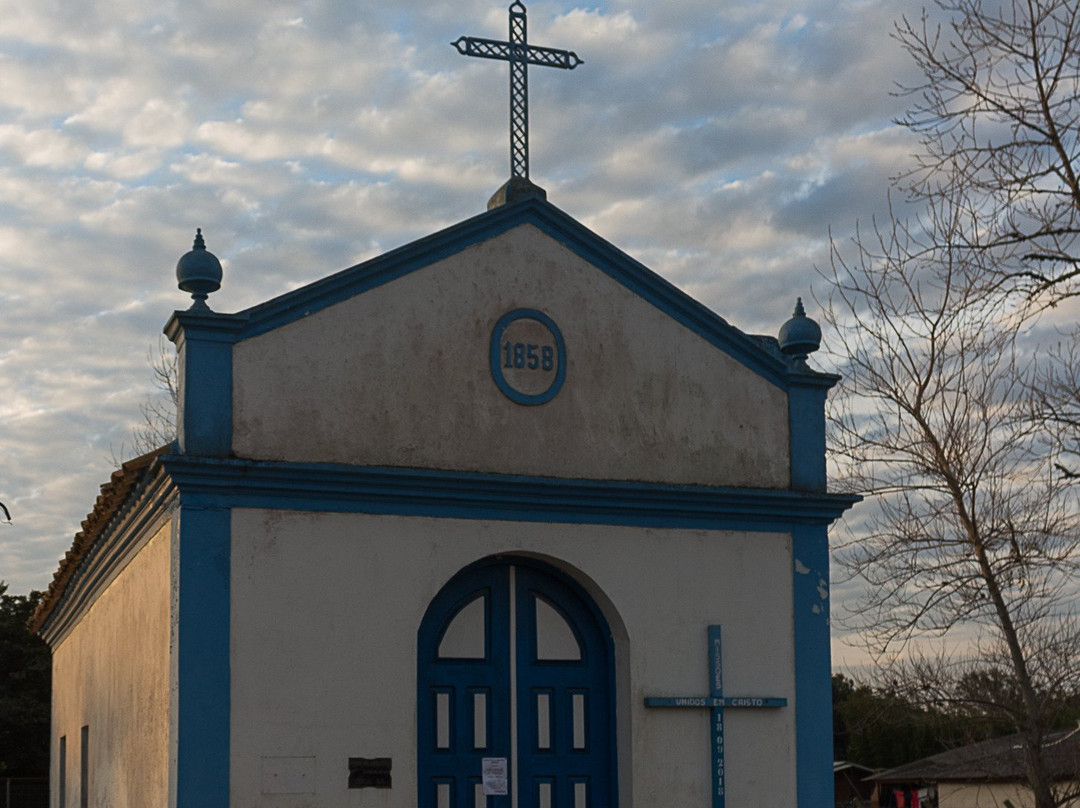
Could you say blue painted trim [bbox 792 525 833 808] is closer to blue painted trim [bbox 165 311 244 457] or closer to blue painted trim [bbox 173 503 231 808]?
blue painted trim [bbox 173 503 231 808]

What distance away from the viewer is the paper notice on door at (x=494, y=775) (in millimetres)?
10242

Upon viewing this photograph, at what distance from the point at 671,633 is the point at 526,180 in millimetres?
3663

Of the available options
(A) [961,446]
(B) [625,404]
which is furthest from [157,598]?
(A) [961,446]

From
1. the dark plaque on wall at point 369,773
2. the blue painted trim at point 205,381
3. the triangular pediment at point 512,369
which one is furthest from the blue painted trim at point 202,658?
the dark plaque on wall at point 369,773

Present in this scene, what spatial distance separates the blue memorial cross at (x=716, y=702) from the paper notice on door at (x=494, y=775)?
1.17 m

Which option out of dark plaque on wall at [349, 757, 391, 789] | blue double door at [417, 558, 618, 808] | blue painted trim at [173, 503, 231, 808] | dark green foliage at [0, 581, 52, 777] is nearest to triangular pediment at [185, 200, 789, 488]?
blue painted trim at [173, 503, 231, 808]

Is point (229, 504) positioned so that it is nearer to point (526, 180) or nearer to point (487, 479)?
point (487, 479)

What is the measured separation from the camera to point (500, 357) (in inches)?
420

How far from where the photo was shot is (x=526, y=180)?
37.3ft

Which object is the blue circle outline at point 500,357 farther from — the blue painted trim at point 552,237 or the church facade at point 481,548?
the blue painted trim at point 552,237

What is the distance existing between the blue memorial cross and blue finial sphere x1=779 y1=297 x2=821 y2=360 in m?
2.41

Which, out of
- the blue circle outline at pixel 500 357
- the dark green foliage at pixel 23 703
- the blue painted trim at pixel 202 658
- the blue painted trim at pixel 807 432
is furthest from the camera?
the dark green foliage at pixel 23 703

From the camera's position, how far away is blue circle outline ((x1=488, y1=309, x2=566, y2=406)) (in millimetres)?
10648

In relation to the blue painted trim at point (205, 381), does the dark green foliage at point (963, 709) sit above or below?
below
